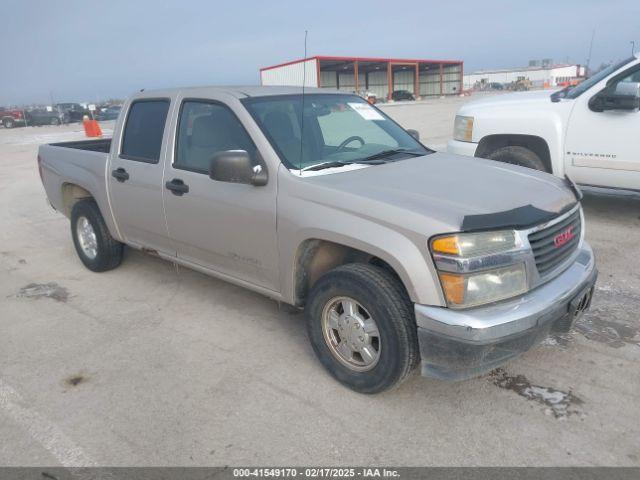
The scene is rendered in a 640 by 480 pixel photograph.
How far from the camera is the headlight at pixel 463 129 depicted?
677 centimetres

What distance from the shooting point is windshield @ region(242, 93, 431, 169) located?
11.9 feet

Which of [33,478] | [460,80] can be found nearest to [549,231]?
[33,478]

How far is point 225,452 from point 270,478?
30 cm

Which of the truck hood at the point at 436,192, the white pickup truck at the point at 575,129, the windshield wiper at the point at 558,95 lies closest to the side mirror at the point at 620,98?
the white pickup truck at the point at 575,129

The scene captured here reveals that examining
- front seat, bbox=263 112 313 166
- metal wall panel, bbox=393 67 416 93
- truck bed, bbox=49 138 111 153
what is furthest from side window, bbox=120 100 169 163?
metal wall panel, bbox=393 67 416 93

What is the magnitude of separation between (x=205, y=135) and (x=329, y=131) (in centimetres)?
95

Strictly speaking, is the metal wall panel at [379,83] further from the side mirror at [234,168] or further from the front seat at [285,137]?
the side mirror at [234,168]

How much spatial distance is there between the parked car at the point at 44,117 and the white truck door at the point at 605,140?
122ft

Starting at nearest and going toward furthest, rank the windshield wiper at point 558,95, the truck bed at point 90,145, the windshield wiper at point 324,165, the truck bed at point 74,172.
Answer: the windshield wiper at point 324,165 → the truck bed at point 74,172 → the truck bed at point 90,145 → the windshield wiper at point 558,95

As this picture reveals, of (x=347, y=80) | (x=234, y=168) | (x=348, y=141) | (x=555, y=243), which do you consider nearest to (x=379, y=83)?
(x=347, y=80)

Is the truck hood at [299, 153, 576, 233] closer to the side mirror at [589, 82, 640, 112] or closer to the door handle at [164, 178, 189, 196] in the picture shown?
the door handle at [164, 178, 189, 196]

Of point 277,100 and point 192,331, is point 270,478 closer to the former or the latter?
point 192,331

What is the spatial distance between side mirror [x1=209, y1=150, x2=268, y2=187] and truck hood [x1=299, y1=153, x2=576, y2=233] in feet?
1.22

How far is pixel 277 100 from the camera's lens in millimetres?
3932
